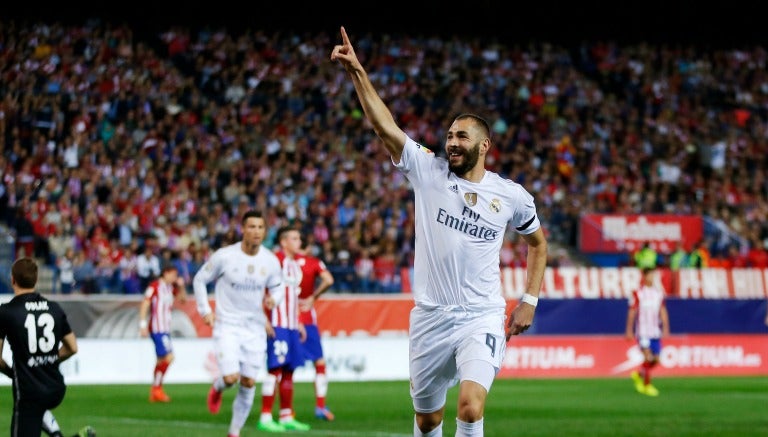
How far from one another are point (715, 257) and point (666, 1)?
52.6 ft

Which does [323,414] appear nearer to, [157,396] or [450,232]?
[157,396]

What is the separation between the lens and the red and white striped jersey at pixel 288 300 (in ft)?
51.2

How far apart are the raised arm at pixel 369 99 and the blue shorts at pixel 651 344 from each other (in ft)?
51.2

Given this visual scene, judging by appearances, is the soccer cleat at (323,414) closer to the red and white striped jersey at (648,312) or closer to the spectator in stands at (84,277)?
the red and white striped jersey at (648,312)

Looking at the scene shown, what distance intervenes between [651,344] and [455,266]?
50.6 feet

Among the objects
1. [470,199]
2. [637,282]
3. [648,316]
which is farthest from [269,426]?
[637,282]

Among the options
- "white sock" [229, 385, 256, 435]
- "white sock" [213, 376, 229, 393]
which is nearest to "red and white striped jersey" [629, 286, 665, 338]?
"white sock" [213, 376, 229, 393]

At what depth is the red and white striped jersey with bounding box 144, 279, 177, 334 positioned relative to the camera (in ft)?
67.6

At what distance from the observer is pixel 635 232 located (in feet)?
112

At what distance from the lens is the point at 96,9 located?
38.2 m

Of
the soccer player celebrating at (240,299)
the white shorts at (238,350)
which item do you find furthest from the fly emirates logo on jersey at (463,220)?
the white shorts at (238,350)

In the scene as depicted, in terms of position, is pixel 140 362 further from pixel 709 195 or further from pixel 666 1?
pixel 666 1

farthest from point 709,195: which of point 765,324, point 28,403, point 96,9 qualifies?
point 28,403

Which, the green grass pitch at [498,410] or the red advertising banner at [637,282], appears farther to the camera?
the red advertising banner at [637,282]
